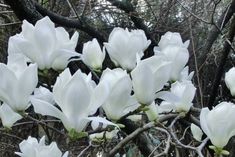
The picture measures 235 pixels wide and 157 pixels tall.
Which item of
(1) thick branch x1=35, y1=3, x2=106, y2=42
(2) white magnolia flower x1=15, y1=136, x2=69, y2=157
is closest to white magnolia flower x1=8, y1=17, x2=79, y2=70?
(2) white magnolia flower x1=15, y1=136, x2=69, y2=157

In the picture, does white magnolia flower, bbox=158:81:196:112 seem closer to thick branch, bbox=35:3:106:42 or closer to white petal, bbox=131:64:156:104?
white petal, bbox=131:64:156:104

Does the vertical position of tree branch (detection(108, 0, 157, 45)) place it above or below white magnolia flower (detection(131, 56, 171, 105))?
below

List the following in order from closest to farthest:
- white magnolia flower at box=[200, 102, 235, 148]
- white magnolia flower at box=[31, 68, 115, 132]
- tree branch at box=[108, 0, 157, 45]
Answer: white magnolia flower at box=[31, 68, 115, 132] < white magnolia flower at box=[200, 102, 235, 148] < tree branch at box=[108, 0, 157, 45]

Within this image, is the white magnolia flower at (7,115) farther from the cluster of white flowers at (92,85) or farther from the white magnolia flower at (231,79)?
the white magnolia flower at (231,79)

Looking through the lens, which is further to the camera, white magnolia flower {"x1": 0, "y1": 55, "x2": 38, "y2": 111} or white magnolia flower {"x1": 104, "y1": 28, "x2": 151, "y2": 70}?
white magnolia flower {"x1": 104, "y1": 28, "x2": 151, "y2": 70}

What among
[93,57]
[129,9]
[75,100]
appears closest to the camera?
[75,100]

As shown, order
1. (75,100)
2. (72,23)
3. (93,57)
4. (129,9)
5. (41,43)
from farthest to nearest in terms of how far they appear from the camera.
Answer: (129,9), (72,23), (93,57), (41,43), (75,100)

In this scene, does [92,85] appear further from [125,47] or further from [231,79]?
[231,79]

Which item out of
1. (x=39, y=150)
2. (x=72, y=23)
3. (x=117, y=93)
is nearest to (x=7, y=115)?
(x=39, y=150)
